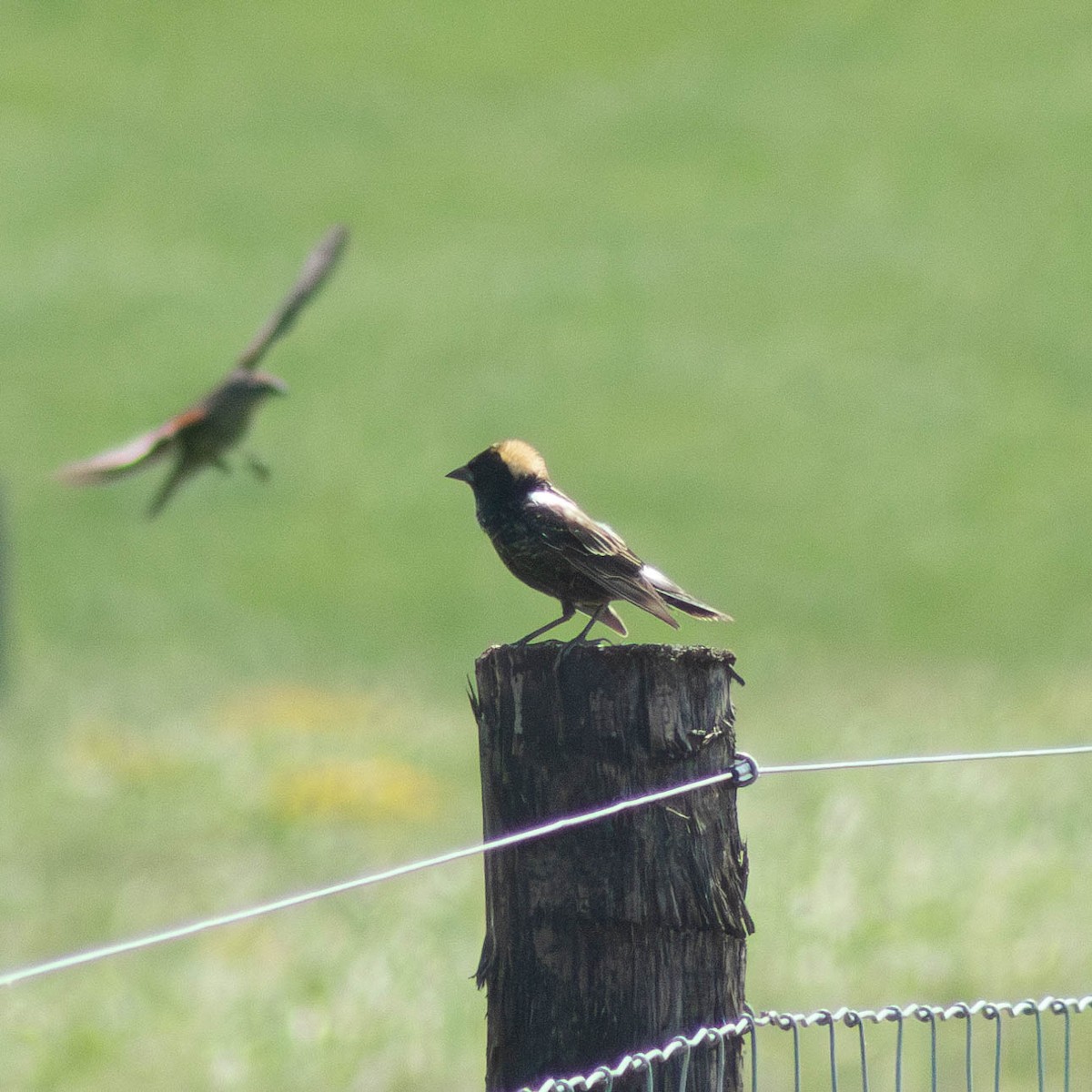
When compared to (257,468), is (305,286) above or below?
above

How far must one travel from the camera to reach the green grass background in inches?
364

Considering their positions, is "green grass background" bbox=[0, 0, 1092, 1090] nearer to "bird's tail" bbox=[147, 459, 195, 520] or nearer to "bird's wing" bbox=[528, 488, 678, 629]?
"bird's tail" bbox=[147, 459, 195, 520]

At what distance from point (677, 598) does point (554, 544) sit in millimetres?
289

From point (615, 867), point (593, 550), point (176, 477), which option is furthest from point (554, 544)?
point (176, 477)

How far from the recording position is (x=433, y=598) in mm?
19375

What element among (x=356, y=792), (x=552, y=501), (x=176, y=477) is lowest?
(x=552, y=501)

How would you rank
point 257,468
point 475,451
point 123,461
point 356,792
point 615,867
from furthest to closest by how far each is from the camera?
point 475,451, point 356,792, point 257,468, point 123,461, point 615,867

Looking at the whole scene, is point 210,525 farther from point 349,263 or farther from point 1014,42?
point 1014,42

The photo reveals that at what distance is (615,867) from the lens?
285 centimetres

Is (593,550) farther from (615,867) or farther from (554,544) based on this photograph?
(615,867)

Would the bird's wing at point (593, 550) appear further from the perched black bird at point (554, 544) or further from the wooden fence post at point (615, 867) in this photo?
the wooden fence post at point (615, 867)

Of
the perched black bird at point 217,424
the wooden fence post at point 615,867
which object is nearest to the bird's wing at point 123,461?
the perched black bird at point 217,424

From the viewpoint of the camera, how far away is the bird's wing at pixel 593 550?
3.68m

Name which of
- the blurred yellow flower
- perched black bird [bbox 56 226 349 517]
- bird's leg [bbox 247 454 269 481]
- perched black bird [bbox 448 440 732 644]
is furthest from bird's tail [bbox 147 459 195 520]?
the blurred yellow flower
